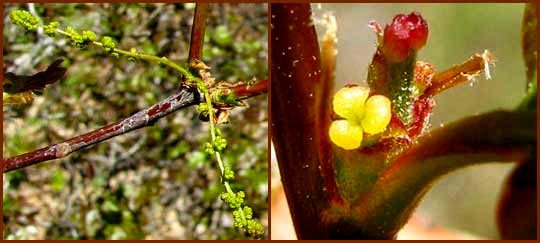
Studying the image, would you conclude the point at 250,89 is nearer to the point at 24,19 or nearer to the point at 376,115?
the point at 376,115

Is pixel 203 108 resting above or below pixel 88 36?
below

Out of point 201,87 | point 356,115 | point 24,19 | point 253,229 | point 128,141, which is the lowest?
point 253,229

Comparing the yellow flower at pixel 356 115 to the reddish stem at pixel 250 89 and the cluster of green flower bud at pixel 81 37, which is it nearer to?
→ the reddish stem at pixel 250 89

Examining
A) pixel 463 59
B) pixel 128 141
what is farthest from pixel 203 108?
pixel 128 141

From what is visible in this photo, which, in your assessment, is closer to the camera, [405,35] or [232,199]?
[405,35]

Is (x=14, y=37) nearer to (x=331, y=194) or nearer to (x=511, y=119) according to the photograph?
(x=331, y=194)

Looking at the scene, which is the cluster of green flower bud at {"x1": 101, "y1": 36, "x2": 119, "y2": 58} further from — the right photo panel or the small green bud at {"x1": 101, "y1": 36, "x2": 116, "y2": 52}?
the right photo panel

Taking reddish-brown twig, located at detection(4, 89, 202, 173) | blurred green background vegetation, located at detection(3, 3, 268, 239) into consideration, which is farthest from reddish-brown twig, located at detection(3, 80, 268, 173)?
blurred green background vegetation, located at detection(3, 3, 268, 239)

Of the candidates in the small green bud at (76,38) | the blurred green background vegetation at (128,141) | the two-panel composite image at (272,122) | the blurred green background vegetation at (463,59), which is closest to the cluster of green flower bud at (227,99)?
the two-panel composite image at (272,122)
